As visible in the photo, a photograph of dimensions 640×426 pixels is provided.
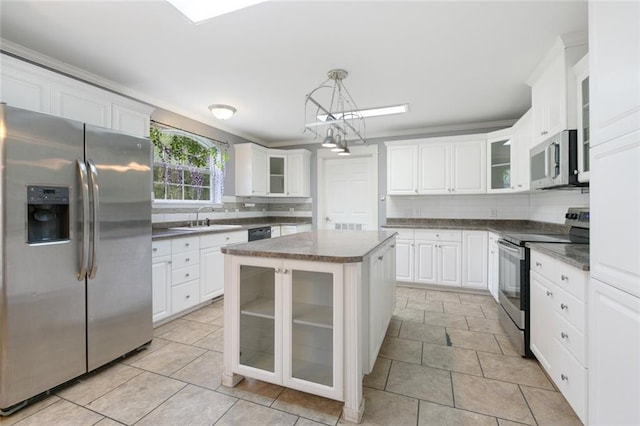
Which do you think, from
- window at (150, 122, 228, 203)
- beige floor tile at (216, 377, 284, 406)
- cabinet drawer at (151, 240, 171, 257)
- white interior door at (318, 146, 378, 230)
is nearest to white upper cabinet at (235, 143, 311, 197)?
white interior door at (318, 146, 378, 230)

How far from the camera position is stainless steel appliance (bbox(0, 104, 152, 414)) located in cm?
167

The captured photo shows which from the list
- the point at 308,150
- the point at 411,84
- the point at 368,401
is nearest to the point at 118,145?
the point at 368,401

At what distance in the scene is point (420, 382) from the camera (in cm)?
200

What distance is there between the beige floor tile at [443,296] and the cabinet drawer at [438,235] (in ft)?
2.44

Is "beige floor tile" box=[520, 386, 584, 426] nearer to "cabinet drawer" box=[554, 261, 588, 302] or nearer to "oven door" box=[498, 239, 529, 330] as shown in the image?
"oven door" box=[498, 239, 529, 330]

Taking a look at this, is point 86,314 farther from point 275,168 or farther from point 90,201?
point 275,168

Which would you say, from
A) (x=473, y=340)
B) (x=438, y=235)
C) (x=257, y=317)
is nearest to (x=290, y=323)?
(x=257, y=317)

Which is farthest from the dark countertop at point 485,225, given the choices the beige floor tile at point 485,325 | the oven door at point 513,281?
the beige floor tile at point 485,325

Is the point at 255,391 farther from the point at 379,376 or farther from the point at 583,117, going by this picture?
the point at 583,117

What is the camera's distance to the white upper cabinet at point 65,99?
2043mm

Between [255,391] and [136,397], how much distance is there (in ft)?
2.42

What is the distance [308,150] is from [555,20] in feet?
13.1

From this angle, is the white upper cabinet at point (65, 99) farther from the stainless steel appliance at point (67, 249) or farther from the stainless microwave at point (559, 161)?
the stainless microwave at point (559, 161)

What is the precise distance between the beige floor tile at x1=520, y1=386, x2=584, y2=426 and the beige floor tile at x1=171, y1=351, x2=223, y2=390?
77.4 inches
